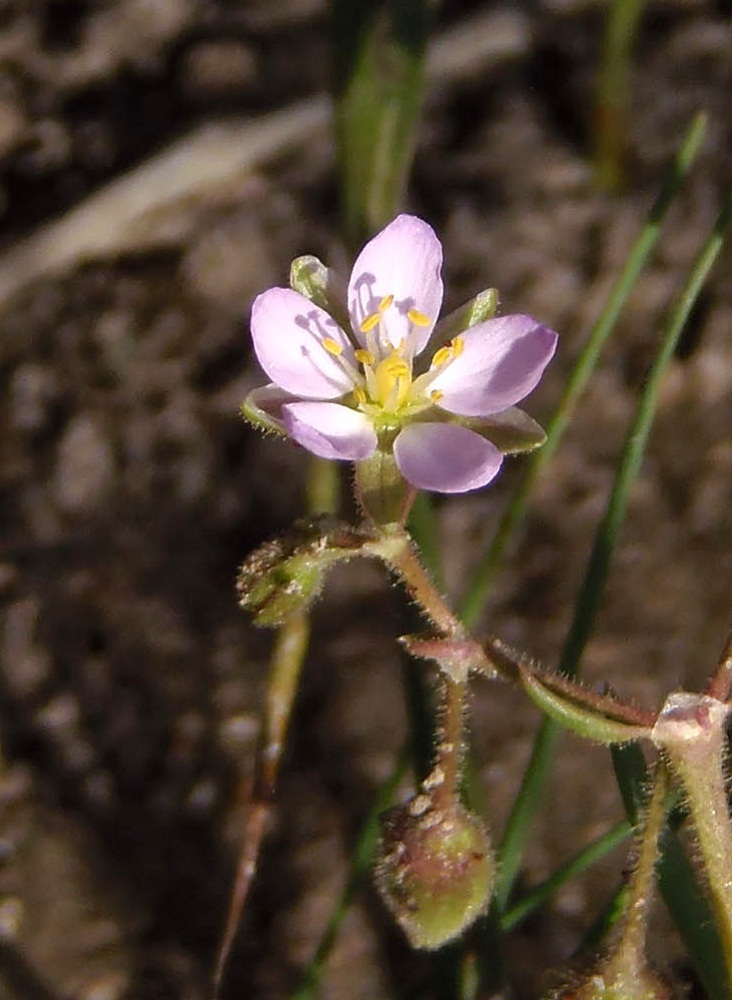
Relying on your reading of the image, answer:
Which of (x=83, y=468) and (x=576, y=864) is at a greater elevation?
(x=576, y=864)

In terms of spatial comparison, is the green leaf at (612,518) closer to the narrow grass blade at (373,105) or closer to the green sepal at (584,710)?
the green sepal at (584,710)

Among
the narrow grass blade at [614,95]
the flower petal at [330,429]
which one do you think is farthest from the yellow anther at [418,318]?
the narrow grass blade at [614,95]

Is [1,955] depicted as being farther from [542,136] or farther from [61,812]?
[542,136]

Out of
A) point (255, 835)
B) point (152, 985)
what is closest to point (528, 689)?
point (255, 835)

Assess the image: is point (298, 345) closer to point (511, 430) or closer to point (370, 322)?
point (370, 322)

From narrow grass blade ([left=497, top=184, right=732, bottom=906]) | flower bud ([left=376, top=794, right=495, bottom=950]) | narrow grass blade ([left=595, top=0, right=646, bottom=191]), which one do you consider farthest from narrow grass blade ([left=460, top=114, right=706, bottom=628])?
narrow grass blade ([left=595, top=0, right=646, bottom=191])

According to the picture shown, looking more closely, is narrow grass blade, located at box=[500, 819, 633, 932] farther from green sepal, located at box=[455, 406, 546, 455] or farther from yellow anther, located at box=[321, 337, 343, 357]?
yellow anther, located at box=[321, 337, 343, 357]

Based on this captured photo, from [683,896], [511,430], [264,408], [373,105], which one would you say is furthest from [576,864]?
[373,105]
